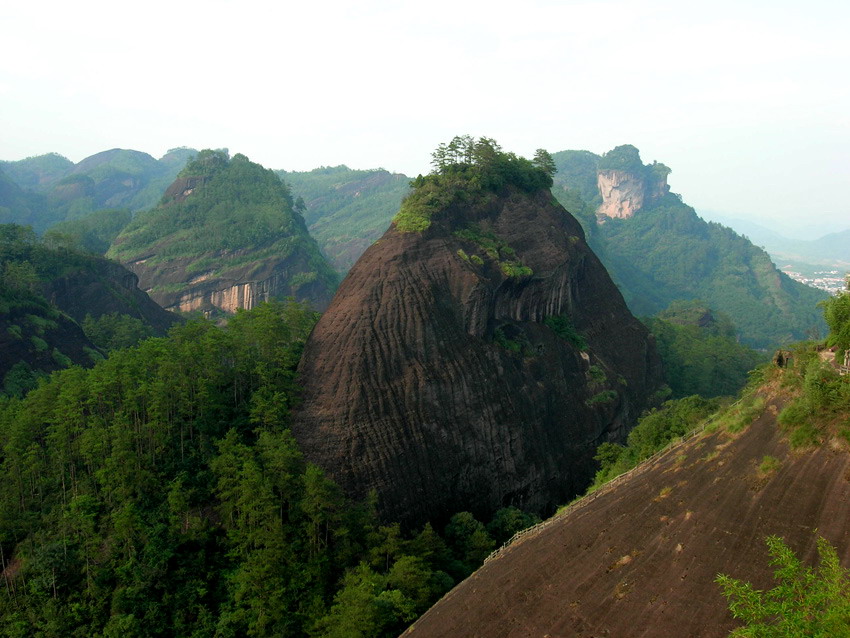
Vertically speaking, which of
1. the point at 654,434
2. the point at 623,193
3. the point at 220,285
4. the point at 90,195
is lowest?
the point at 654,434

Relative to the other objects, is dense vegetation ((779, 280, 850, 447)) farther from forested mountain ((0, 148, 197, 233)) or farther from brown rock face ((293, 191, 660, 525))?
forested mountain ((0, 148, 197, 233))

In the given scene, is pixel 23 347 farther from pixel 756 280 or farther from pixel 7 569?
pixel 756 280

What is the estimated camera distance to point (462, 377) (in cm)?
3350

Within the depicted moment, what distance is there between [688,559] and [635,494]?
11.0 ft

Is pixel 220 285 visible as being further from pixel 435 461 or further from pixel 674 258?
pixel 674 258

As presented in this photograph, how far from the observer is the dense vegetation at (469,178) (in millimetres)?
39031

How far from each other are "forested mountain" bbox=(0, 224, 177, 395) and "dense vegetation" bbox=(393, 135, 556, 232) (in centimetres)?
2683

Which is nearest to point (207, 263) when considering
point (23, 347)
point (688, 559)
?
point (23, 347)

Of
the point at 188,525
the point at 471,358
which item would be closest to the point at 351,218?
the point at 471,358

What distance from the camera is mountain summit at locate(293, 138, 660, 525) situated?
30219 mm

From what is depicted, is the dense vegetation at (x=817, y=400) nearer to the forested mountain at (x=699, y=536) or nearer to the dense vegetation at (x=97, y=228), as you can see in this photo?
the forested mountain at (x=699, y=536)

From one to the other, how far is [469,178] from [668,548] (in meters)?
30.8

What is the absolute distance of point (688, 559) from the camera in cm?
1561

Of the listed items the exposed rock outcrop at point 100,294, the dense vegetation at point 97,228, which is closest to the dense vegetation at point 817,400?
the exposed rock outcrop at point 100,294
